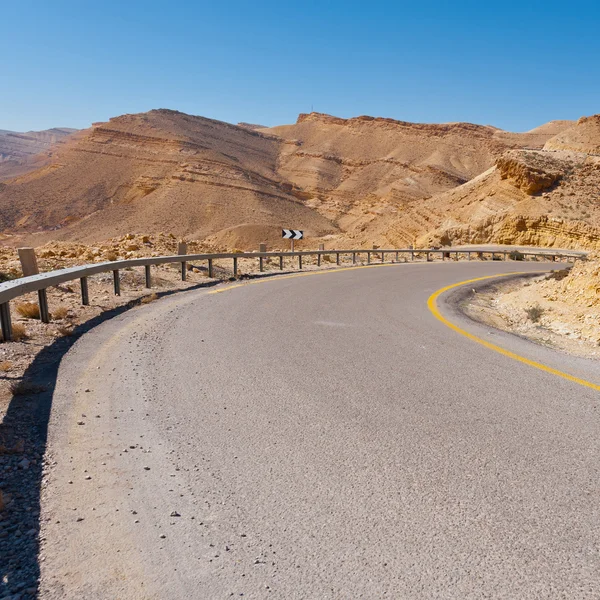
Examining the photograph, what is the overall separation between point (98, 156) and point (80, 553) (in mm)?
100505

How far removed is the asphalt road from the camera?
8.49 feet

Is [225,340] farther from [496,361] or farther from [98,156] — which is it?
[98,156]

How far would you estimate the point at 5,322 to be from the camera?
7297 millimetres

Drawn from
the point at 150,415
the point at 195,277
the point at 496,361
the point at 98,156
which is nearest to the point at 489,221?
the point at 195,277

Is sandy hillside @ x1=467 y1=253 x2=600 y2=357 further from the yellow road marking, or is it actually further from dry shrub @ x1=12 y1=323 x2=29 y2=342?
dry shrub @ x1=12 y1=323 x2=29 y2=342

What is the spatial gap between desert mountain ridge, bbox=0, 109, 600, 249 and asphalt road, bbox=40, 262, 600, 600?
4321cm

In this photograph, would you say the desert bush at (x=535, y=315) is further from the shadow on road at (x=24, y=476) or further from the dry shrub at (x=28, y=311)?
the dry shrub at (x=28, y=311)

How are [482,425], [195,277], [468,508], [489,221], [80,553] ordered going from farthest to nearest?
[489,221] → [195,277] → [482,425] → [468,508] → [80,553]

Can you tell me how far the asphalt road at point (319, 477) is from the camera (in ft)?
8.49

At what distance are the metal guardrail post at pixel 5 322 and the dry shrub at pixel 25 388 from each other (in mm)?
2208

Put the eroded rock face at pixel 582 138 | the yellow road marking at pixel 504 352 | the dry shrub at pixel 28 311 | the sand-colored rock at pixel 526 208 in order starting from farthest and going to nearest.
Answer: the eroded rock face at pixel 582 138, the sand-colored rock at pixel 526 208, the dry shrub at pixel 28 311, the yellow road marking at pixel 504 352

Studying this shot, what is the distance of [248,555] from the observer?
108 inches

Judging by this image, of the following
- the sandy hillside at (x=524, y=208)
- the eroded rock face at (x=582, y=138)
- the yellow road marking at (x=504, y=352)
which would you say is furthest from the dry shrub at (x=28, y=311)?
the eroded rock face at (x=582, y=138)

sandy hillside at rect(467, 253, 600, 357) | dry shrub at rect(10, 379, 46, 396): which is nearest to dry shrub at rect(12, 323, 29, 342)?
dry shrub at rect(10, 379, 46, 396)
